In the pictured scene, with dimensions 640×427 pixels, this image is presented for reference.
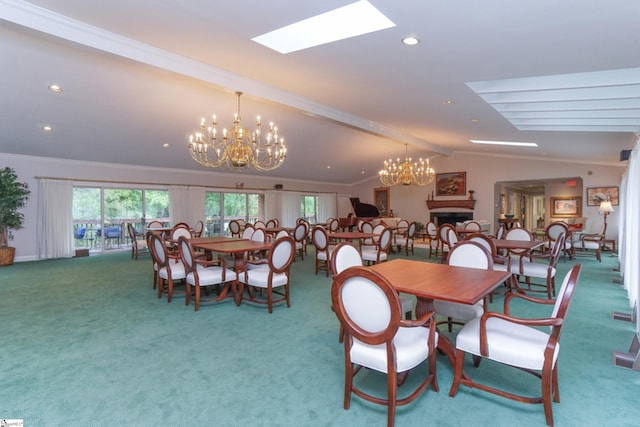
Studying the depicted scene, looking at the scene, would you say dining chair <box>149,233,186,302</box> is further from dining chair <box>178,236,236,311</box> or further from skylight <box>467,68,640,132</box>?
skylight <box>467,68,640,132</box>

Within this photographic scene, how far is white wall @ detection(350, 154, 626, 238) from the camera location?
30.6 ft

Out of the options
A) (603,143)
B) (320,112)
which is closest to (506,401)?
(320,112)

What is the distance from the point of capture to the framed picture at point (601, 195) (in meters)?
9.04

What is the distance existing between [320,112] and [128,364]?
4492 mm

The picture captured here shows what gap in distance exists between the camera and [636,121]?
378 cm

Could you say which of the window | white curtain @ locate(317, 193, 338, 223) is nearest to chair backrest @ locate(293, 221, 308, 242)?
the window

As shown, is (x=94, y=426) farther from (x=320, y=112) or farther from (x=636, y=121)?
(x=636, y=121)

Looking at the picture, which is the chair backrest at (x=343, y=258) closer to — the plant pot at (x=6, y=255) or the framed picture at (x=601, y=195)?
the plant pot at (x=6, y=255)

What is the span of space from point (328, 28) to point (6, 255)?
332 inches

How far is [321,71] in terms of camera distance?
3.96m

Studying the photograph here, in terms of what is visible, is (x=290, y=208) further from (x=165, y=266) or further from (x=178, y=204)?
(x=165, y=266)

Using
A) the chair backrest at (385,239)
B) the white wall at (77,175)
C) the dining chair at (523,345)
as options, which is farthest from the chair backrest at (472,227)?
the white wall at (77,175)

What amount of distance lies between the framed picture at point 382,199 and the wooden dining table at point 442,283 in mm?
11228

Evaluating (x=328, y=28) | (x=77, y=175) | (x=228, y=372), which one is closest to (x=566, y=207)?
(x=328, y=28)
